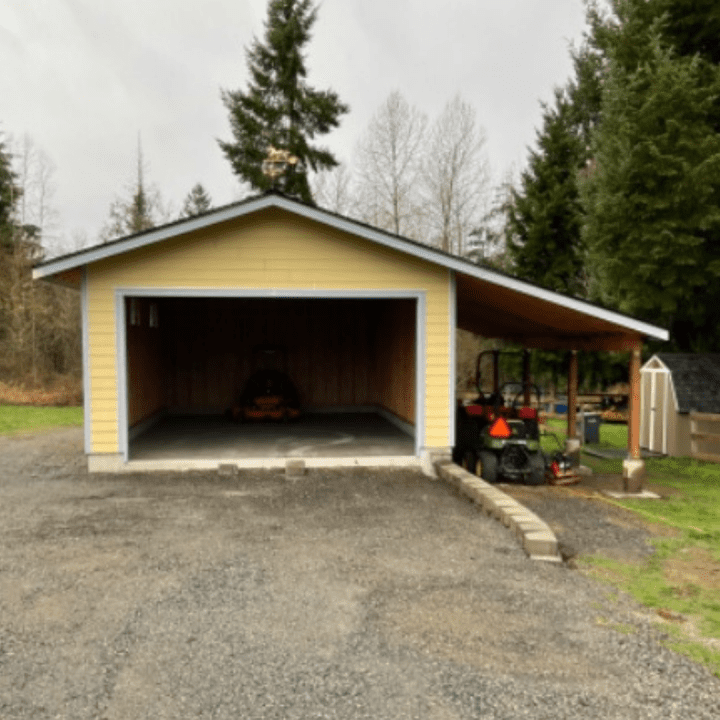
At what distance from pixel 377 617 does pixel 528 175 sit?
72.8 ft

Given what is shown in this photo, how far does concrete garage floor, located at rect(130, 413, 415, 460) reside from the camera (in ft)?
36.0

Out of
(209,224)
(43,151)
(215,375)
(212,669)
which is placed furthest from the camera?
(43,151)

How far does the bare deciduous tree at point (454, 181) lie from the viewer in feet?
96.2

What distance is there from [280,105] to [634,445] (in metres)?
21.8

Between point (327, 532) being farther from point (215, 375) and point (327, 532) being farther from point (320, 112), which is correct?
point (320, 112)

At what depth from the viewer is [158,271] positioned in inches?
394

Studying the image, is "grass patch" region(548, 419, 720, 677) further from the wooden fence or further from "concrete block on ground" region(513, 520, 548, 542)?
the wooden fence

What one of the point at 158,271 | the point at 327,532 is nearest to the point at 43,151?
the point at 158,271

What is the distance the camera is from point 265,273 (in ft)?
33.3

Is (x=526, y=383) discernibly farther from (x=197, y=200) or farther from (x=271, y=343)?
(x=197, y=200)

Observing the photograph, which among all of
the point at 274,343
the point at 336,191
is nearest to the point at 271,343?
the point at 274,343

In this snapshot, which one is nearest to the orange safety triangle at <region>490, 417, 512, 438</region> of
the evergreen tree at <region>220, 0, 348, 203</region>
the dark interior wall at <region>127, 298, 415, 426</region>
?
the dark interior wall at <region>127, 298, 415, 426</region>

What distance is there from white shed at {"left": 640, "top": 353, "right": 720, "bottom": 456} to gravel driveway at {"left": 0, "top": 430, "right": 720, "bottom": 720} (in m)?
8.57

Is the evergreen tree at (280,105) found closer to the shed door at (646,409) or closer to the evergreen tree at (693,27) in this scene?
the evergreen tree at (693,27)
